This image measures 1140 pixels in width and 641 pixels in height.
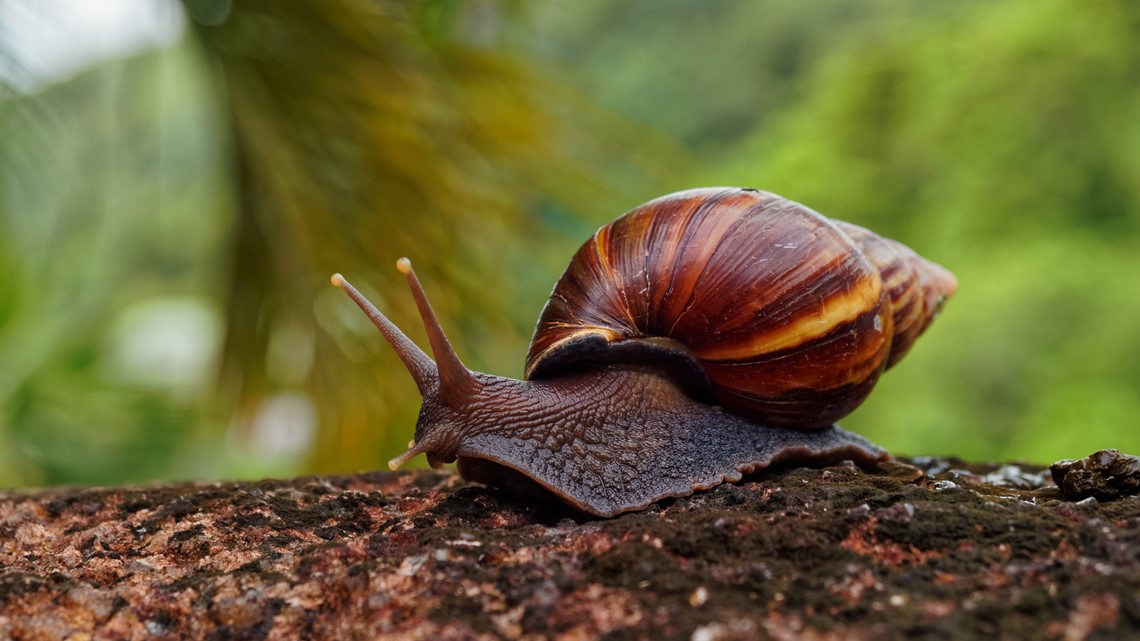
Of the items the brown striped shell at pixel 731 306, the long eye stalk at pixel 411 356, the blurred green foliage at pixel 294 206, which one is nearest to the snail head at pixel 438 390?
the long eye stalk at pixel 411 356

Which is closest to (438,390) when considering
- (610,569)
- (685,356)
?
(685,356)

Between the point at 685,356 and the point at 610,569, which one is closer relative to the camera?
the point at 610,569

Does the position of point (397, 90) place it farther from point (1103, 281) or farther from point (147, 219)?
point (1103, 281)

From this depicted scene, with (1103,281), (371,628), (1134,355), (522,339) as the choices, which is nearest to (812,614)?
(371,628)

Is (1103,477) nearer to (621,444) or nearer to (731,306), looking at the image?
(731,306)

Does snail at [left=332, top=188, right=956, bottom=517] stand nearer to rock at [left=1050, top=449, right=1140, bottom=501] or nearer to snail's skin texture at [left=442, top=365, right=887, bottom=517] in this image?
snail's skin texture at [left=442, top=365, right=887, bottom=517]

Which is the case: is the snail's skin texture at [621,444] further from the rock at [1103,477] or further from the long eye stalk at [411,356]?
the rock at [1103,477]
